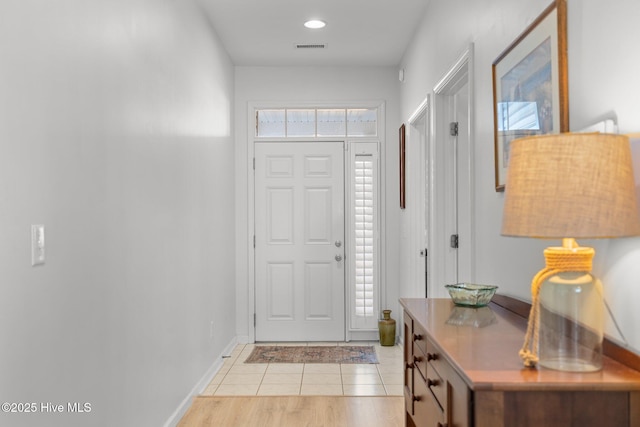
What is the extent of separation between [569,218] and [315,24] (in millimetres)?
3439

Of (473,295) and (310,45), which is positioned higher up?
(310,45)

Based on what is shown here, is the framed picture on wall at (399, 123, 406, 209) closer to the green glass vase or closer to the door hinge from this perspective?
the green glass vase

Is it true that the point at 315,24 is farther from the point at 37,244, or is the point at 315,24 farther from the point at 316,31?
the point at 37,244

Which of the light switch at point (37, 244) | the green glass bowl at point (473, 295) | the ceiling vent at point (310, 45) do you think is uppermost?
the ceiling vent at point (310, 45)

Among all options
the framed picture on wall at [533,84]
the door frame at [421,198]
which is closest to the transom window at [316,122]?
the door frame at [421,198]

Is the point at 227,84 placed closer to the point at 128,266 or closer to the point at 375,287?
the point at 375,287

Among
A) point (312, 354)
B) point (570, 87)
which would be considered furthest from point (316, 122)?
point (570, 87)

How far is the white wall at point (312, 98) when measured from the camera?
5.36 m

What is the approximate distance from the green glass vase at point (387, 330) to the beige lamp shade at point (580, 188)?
3995 millimetres

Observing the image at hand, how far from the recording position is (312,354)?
191 inches

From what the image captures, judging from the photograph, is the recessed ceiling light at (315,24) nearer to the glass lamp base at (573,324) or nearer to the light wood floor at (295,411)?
the light wood floor at (295,411)

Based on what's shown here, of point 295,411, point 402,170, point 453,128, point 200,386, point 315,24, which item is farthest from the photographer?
point 402,170

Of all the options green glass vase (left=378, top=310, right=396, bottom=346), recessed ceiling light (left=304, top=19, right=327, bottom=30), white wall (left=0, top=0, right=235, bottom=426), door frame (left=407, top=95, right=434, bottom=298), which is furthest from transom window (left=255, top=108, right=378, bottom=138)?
green glass vase (left=378, top=310, right=396, bottom=346)

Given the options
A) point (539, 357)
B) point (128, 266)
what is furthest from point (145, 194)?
point (539, 357)
